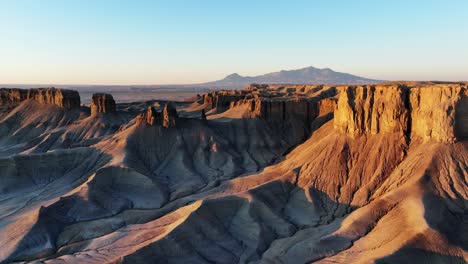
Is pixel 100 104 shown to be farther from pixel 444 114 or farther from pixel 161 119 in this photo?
pixel 444 114

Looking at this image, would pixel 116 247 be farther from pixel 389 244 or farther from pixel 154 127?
pixel 154 127

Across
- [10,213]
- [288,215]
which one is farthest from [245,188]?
[10,213]

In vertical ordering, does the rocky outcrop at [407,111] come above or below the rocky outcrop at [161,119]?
above

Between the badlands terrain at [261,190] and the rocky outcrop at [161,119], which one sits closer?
the badlands terrain at [261,190]

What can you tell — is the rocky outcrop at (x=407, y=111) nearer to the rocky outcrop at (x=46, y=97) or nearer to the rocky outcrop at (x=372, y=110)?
the rocky outcrop at (x=372, y=110)

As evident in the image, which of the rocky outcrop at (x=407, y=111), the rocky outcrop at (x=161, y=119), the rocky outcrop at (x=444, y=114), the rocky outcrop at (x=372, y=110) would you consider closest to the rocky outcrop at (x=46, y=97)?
the rocky outcrop at (x=161, y=119)

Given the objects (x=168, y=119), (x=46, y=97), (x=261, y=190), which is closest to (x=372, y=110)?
(x=261, y=190)
